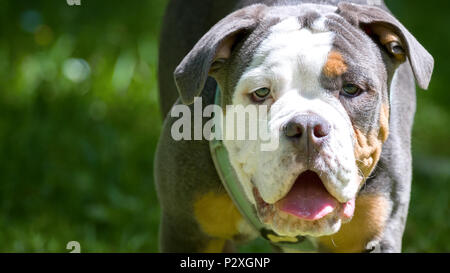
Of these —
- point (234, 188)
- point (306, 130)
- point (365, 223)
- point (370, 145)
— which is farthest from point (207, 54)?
point (365, 223)

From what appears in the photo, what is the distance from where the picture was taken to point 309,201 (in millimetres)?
3342

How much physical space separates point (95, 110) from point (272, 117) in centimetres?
312

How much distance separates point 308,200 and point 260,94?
447 millimetres

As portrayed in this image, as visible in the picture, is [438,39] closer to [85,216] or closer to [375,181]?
[85,216]

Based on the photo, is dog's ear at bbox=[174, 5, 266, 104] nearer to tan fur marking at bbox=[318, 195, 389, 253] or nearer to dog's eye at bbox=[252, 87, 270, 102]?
dog's eye at bbox=[252, 87, 270, 102]

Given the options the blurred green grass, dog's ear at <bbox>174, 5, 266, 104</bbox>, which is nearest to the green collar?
dog's ear at <bbox>174, 5, 266, 104</bbox>

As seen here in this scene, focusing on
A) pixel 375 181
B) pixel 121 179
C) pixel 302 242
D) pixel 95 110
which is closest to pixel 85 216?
pixel 121 179

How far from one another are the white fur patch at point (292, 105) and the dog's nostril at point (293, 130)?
32 millimetres

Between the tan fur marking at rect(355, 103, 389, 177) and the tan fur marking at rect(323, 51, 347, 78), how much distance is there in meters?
0.23

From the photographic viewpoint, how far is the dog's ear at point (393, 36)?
3416 mm

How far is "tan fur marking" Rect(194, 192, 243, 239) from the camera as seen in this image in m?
3.84

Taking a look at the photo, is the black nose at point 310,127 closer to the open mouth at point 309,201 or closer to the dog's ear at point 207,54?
the open mouth at point 309,201

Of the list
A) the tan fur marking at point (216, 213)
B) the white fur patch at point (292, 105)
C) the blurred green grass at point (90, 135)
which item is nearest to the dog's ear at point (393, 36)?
the white fur patch at point (292, 105)
